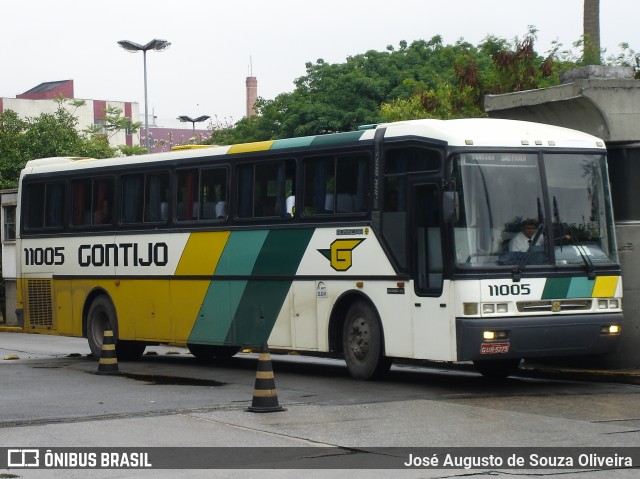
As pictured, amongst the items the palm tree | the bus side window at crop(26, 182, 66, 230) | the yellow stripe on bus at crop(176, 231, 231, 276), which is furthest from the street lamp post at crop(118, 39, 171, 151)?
the yellow stripe on bus at crop(176, 231, 231, 276)

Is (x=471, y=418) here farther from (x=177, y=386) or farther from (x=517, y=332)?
(x=177, y=386)

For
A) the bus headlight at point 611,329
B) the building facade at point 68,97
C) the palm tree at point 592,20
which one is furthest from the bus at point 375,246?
the building facade at point 68,97

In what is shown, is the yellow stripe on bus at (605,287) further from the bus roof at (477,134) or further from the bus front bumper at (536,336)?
the bus roof at (477,134)

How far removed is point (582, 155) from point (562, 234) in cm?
121

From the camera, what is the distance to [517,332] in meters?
15.6

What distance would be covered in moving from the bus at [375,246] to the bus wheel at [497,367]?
0.03m

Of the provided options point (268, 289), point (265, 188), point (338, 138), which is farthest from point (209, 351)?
point (338, 138)

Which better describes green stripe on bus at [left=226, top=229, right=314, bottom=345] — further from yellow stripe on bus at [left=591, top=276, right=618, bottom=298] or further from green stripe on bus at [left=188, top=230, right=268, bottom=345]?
yellow stripe on bus at [left=591, top=276, right=618, bottom=298]

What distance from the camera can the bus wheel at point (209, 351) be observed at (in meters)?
22.6

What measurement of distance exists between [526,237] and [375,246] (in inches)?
82.4

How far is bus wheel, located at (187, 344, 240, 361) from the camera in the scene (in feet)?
74.2

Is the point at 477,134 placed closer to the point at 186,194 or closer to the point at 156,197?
the point at 186,194

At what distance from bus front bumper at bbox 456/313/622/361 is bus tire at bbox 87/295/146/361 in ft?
28.8

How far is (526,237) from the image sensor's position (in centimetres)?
1600
